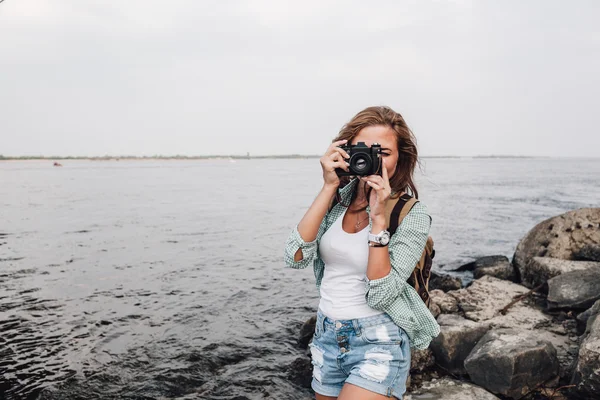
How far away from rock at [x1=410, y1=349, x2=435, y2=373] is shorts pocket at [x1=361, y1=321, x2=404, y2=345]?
10.4ft

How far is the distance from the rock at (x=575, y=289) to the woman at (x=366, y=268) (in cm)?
516

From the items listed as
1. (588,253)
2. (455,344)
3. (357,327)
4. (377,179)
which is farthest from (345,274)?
(588,253)

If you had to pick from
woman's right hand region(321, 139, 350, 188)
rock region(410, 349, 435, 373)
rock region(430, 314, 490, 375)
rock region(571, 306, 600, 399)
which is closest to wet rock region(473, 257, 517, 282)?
rock region(430, 314, 490, 375)

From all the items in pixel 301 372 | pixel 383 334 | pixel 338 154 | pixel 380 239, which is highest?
pixel 338 154

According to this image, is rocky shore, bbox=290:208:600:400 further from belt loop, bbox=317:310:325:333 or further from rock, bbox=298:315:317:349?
belt loop, bbox=317:310:325:333

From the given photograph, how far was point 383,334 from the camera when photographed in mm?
2184

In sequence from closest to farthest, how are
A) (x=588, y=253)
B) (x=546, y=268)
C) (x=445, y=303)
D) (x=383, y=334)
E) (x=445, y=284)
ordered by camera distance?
(x=383, y=334)
(x=445, y=303)
(x=546, y=268)
(x=588, y=253)
(x=445, y=284)

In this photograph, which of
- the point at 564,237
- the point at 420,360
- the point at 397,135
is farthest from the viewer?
the point at 564,237

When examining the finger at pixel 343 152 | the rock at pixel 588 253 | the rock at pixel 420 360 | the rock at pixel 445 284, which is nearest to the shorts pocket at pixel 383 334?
the finger at pixel 343 152

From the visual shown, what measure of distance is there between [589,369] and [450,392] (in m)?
1.26

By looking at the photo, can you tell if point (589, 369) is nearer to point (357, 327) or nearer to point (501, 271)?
point (357, 327)

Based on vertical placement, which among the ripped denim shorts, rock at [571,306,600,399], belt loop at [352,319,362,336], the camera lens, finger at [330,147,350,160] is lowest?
rock at [571,306,600,399]

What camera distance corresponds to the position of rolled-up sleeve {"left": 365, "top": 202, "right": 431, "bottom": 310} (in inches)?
83.0

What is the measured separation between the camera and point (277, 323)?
7902mm
